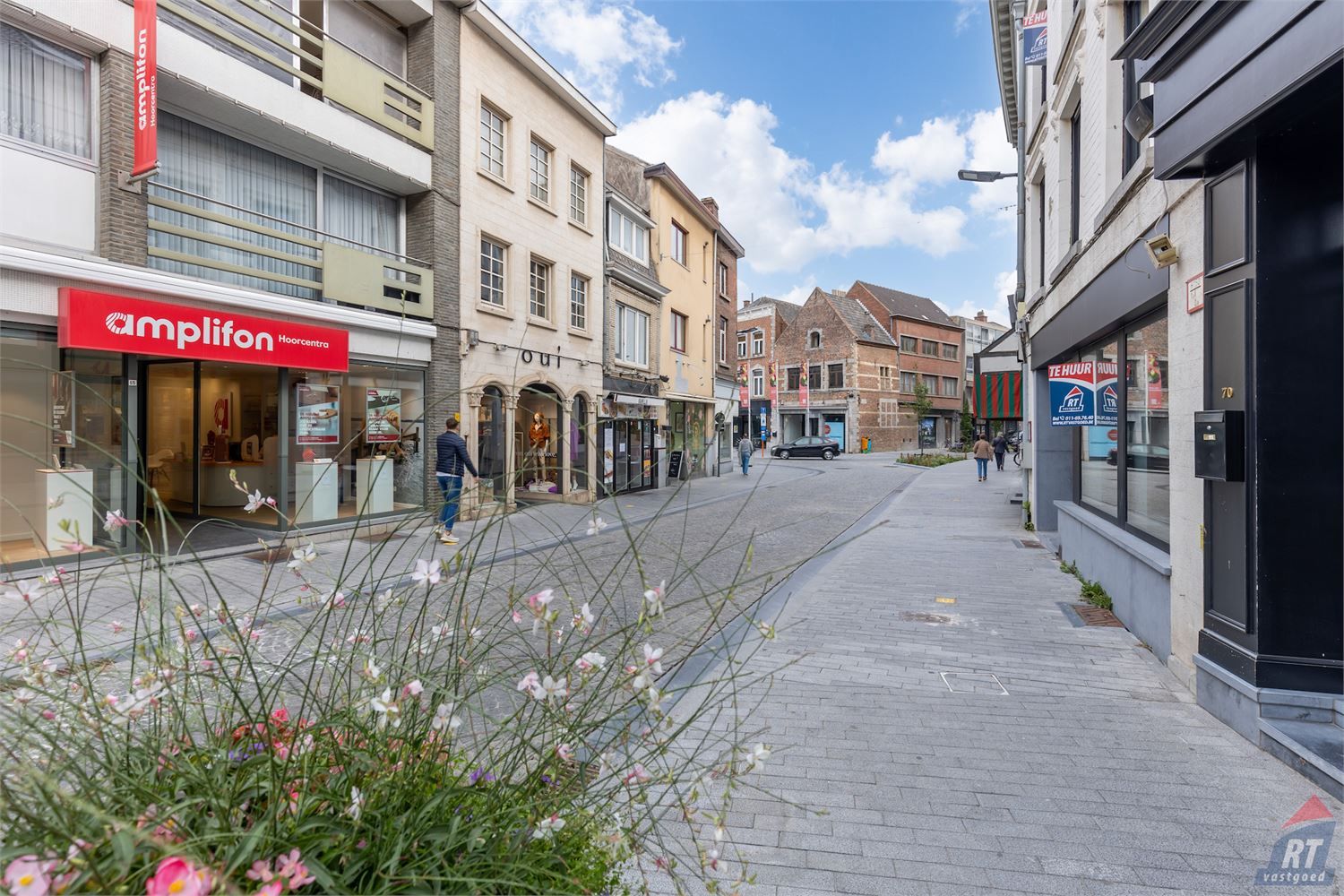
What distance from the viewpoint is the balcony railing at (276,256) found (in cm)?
909

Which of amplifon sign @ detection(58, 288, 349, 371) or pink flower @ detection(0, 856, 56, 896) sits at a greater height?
amplifon sign @ detection(58, 288, 349, 371)

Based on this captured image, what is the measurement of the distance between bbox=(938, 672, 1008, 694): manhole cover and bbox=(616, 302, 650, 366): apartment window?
15462 mm

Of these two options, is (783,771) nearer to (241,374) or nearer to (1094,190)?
(1094,190)

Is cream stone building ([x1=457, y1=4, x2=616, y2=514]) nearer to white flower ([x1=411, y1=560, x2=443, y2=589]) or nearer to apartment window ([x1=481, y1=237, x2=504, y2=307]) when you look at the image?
apartment window ([x1=481, y1=237, x2=504, y2=307])

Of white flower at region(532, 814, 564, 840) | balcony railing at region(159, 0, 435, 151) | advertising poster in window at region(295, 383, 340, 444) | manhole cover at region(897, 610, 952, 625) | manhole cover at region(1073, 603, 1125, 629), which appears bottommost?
manhole cover at region(897, 610, 952, 625)

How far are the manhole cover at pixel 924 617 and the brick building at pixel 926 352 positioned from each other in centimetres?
5062

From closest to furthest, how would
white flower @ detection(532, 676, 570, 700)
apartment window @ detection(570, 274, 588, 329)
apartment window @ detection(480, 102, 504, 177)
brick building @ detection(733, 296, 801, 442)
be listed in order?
white flower @ detection(532, 676, 570, 700), apartment window @ detection(480, 102, 504, 177), apartment window @ detection(570, 274, 588, 329), brick building @ detection(733, 296, 801, 442)

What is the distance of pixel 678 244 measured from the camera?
2420 cm

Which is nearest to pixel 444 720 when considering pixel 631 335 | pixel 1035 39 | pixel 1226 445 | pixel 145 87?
pixel 1226 445

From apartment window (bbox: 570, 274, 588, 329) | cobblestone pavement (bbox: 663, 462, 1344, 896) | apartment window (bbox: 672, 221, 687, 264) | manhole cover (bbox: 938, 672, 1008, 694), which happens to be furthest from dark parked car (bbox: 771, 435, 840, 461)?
manhole cover (bbox: 938, 672, 1008, 694)

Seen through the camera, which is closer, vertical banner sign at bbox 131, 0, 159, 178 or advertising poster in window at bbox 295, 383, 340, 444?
vertical banner sign at bbox 131, 0, 159, 178

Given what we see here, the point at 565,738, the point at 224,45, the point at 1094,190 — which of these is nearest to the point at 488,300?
the point at 224,45

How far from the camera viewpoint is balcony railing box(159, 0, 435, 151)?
9.41 m

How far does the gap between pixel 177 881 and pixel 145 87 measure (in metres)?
10.2
